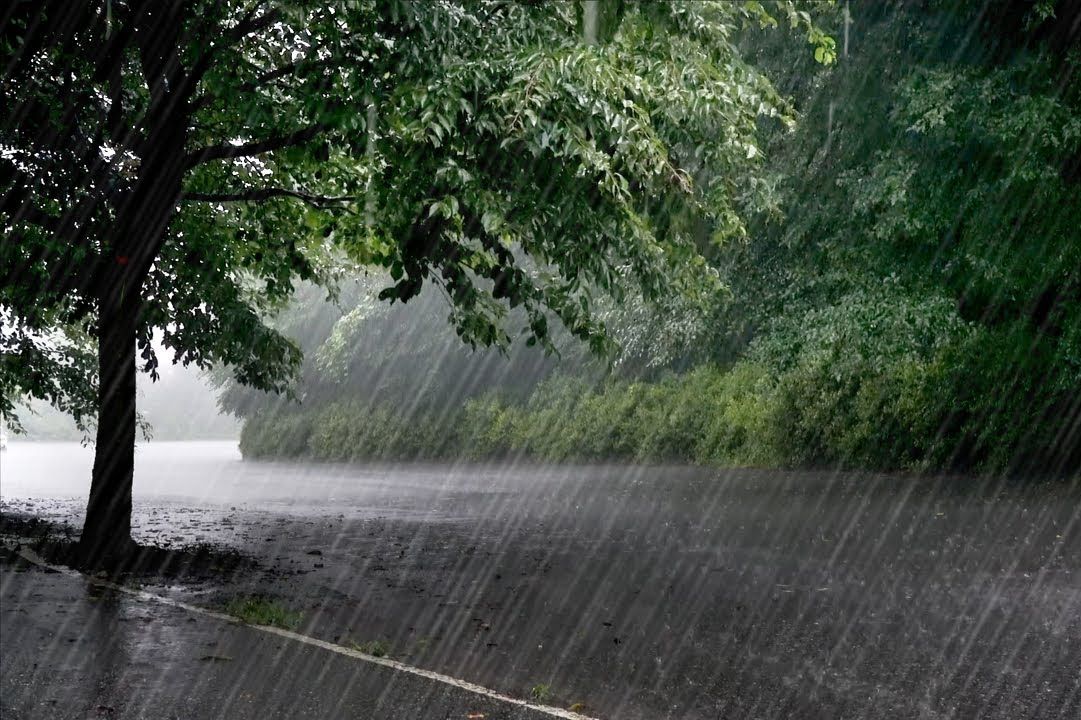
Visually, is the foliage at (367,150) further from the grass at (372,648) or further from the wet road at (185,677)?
the wet road at (185,677)

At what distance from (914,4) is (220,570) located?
48.3 ft

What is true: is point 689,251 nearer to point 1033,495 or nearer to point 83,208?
point 83,208

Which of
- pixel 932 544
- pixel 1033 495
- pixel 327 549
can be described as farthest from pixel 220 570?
pixel 1033 495

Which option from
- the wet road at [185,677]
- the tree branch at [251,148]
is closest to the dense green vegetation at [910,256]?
the tree branch at [251,148]

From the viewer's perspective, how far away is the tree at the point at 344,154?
8.25 meters

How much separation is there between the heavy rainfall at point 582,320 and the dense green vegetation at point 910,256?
0.26 feet

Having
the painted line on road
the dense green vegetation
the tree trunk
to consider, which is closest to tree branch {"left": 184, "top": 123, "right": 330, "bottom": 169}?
the tree trunk

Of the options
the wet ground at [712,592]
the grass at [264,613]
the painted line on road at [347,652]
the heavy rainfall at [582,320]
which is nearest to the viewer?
the painted line on road at [347,652]

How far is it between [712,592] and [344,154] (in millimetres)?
6434

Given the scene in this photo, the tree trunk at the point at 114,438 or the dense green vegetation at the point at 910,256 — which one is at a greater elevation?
the dense green vegetation at the point at 910,256

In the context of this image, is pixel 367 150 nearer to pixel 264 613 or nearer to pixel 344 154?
pixel 344 154

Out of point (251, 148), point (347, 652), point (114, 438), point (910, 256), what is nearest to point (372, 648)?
point (347, 652)

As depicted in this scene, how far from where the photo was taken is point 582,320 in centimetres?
1198

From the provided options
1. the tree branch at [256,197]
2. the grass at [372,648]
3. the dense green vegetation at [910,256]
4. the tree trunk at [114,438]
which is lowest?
the tree trunk at [114,438]
